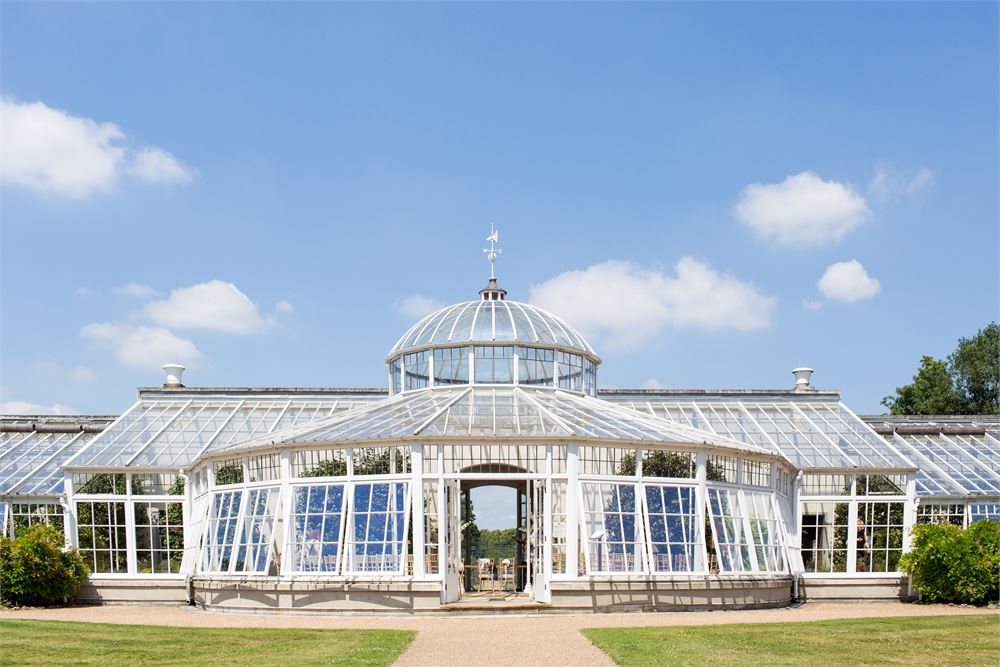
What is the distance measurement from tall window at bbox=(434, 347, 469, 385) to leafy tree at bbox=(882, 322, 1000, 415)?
4145 cm

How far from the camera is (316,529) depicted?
23.3 meters

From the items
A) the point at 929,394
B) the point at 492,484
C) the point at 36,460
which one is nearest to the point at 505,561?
the point at 492,484

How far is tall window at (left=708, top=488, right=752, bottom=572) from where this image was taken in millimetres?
24031

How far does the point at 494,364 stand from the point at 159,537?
11.2 m

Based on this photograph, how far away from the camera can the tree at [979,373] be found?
61.6 metres

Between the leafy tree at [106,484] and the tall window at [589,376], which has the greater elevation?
the tall window at [589,376]

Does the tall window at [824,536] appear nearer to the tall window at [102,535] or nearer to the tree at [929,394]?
the tall window at [102,535]

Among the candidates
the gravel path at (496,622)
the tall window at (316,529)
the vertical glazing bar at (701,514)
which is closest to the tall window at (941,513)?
the gravel path at (496,622)

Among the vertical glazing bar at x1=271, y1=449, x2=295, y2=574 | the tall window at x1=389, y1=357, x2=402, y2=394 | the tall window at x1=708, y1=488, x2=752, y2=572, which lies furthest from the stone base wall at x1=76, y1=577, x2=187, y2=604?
the tall window at x1=708, y1=488, x2=752, y2=572

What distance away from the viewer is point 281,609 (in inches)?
902

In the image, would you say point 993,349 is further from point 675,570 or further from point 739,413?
point 675,570

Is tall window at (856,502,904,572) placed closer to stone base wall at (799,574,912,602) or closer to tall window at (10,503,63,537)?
stone base wall at (799,574,912,602)

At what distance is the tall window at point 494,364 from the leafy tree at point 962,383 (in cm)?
4060

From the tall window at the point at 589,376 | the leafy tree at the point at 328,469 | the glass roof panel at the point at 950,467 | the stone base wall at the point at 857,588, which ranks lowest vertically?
the stone base wall at the point at 857,588
